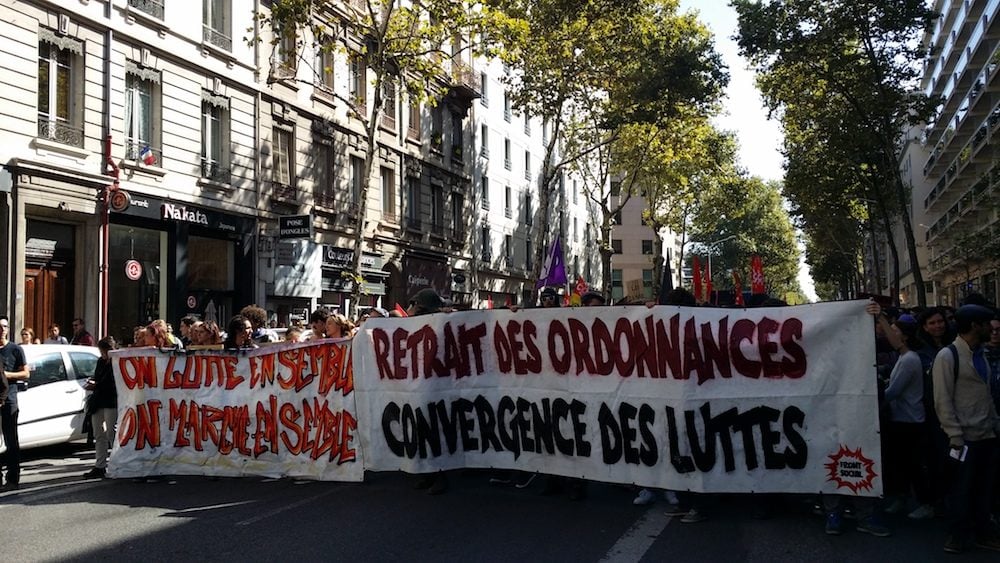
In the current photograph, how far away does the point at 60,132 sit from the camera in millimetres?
17156

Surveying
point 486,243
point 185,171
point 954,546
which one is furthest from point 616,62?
point 954,546

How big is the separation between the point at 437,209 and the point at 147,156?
53.5 feet

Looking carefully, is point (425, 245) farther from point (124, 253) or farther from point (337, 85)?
point (124, 253)

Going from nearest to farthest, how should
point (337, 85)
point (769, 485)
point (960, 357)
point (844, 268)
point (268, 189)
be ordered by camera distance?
point (960, 357), point (769, 485), point (268, 189), point (337, 85), point (844, 268)

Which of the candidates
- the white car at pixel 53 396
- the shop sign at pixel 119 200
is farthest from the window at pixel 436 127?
the white car at pixel 53 396

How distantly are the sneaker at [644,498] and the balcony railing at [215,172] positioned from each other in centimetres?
1625

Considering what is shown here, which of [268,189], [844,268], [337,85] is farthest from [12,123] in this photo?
[844,268]

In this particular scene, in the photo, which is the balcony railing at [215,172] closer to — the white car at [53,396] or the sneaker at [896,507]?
the white car at [53,396]

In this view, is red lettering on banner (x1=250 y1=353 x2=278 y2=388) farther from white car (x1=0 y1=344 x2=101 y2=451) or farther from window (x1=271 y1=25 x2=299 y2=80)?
window (x1=271 y1=25 x2=299 y2=80)

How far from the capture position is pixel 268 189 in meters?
23.3

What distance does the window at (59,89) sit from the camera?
1692cm

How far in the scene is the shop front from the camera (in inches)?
747

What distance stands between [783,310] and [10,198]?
579 inches

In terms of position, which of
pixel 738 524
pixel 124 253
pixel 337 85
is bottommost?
pixel 738 524
